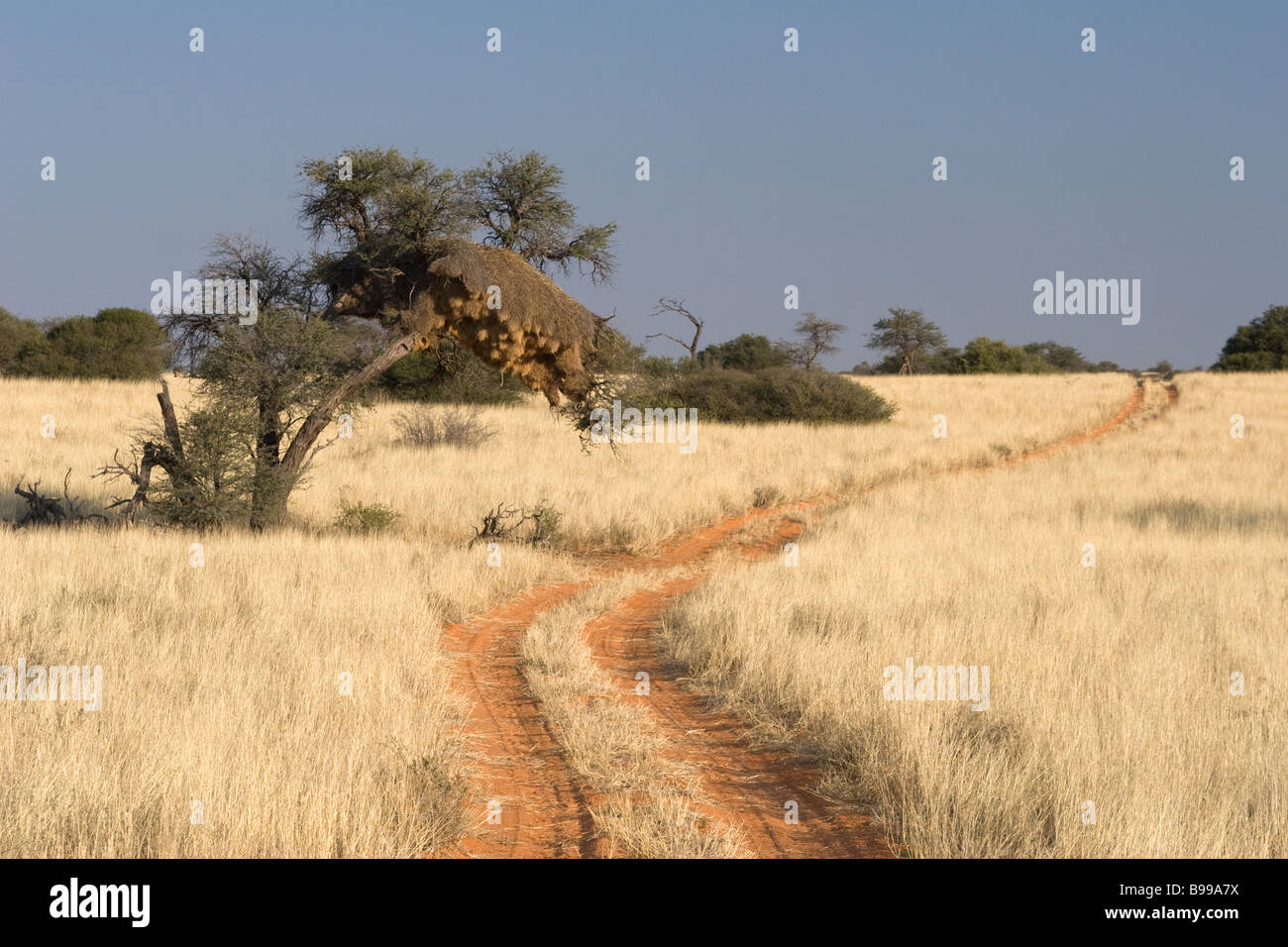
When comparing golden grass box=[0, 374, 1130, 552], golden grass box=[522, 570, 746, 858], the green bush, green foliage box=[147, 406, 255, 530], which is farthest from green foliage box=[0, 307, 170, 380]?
golden grass box=[522, 570, 746, 858]

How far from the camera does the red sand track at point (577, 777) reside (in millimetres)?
4867

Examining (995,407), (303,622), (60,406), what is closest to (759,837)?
(303,622)

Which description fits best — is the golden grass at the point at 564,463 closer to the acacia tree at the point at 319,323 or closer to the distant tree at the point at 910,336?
the acacia tree at the point at 319,323

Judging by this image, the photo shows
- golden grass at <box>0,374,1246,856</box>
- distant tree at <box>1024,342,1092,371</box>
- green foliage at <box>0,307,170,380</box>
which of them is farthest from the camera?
distant tree at <box>1024,342,1092,371</box>

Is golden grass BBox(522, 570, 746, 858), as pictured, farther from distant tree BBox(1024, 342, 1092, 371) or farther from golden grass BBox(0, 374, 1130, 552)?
distant tree BBox(1024, 342, 1092, 371)

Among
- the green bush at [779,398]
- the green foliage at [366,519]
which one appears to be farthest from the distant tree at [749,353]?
the green foliage at [366,519]

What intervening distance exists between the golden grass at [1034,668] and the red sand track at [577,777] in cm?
27

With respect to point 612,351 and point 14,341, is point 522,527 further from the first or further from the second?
point 14,341

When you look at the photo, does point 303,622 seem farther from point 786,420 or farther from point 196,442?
point 786,420

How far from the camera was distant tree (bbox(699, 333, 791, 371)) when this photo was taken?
208ft

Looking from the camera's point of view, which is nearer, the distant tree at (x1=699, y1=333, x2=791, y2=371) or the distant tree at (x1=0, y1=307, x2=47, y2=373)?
the distant tree at (x1=0, y1=307, x2=47, y2=373)

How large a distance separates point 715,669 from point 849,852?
127 inches

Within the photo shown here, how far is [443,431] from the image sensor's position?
24203 millimetres

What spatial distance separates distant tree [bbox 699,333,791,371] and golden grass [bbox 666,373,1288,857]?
157ft
